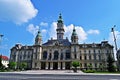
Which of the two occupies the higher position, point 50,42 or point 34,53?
point 50,42

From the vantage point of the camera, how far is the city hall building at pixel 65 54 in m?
78.2

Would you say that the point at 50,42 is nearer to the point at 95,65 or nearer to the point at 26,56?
the point at 26,56

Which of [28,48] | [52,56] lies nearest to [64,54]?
[52,56]

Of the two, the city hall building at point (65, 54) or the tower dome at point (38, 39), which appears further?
the tower dome at point (38, 39)

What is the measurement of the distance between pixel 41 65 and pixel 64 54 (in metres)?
13.9

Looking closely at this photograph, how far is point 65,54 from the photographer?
80.1 m

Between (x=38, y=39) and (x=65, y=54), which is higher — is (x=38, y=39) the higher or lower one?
the higher one

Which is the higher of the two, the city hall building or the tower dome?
the tower dome

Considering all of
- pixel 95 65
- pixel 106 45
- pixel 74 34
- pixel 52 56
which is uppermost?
pixel 74 34

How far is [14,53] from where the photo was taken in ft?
298

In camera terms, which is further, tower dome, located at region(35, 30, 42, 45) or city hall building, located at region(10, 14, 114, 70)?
tower dome, located at region(35, 30, 42, 45)

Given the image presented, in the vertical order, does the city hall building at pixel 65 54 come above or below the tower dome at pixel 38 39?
below

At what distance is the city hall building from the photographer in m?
78.2

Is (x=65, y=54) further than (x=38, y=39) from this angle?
No
